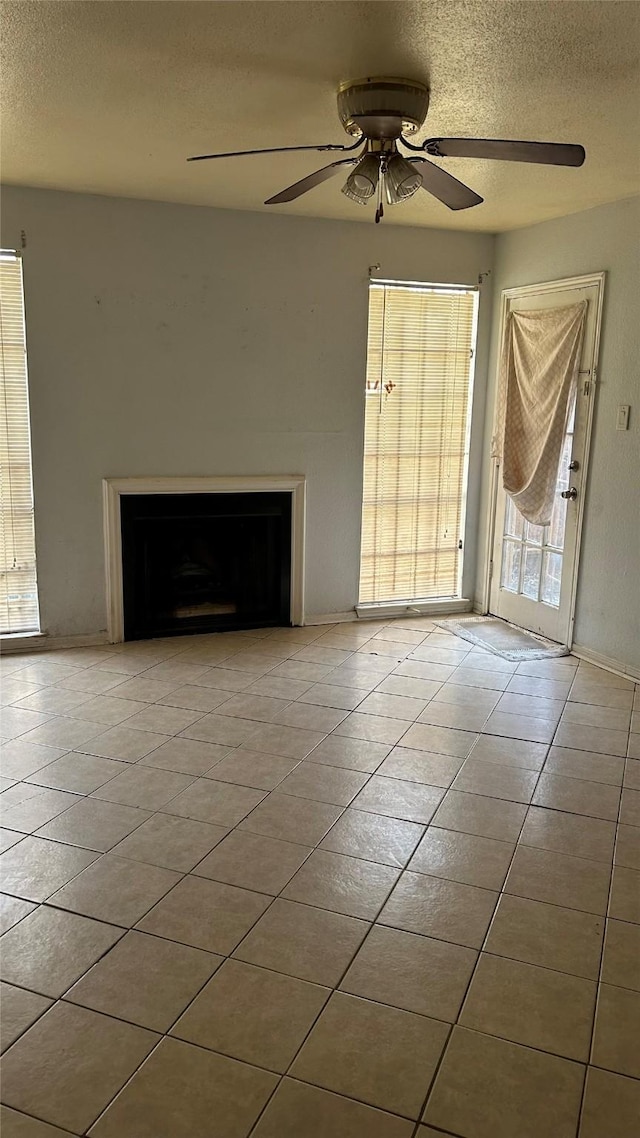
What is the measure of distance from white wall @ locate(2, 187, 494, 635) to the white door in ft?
2.82

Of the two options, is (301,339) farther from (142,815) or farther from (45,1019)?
(45,1019)

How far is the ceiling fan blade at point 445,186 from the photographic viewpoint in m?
2.74

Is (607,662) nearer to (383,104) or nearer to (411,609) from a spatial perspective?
(411,609)

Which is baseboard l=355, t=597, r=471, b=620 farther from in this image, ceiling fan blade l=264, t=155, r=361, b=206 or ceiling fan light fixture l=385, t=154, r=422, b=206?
ceiling fan light fixture l=385, t=154, r=422, b=206

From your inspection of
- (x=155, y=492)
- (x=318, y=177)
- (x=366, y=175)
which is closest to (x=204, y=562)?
(x=155, y=492)

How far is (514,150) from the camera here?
2.47m

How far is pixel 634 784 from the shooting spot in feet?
10.3

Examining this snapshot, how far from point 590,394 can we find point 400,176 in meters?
2.17

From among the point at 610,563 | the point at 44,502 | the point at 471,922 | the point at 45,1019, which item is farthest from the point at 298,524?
the point at 45,1019

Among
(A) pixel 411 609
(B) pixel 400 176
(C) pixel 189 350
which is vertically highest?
(B) pixel 400 176

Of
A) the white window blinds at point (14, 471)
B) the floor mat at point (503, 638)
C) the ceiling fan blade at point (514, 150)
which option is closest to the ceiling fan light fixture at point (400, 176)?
the ceiling fan blade at point (514, 150)

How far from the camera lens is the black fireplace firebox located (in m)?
4.80

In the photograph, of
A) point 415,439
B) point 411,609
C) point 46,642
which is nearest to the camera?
point 46,642

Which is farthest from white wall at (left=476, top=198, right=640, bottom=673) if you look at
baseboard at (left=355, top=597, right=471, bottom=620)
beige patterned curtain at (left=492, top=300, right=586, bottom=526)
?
baseboard at (left=355, top=597, right=471, bottom=620)
